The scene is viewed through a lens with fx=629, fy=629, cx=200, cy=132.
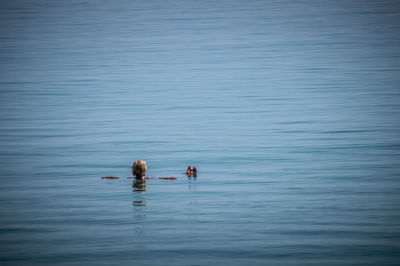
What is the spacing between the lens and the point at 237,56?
47438 mm

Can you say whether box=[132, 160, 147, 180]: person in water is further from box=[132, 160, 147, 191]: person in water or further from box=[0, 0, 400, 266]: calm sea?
box=[0, 0, 400, 266]: calm sea

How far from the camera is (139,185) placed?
13.5m

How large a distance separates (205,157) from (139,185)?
11.4 feet

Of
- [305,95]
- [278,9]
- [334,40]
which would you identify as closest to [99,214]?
[305,95]

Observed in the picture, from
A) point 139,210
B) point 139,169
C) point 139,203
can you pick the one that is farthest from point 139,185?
point 139,210

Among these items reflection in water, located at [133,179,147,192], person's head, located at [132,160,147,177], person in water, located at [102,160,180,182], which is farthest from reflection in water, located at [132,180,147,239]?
person's head, located at [132,160,147,177]

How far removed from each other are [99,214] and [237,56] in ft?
121

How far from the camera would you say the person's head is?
13141 millimetres

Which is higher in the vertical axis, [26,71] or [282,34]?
[282,34]

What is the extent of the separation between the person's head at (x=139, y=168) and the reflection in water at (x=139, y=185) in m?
0.18

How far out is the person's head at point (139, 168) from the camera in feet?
43.1

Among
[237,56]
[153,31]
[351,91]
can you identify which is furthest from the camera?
[153,31]

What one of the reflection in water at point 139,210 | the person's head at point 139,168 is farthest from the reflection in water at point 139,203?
the person's head at point 139,168

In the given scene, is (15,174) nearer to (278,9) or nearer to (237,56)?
(237,56)
